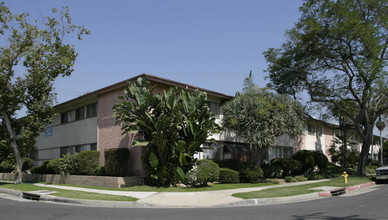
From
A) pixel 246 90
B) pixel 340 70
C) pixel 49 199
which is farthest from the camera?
pixel 340 70

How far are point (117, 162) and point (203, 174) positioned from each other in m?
4.86

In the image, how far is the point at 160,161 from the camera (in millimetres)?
17125

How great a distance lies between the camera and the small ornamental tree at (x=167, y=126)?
53.9 ft

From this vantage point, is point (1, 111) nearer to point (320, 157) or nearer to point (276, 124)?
point (276, 124)

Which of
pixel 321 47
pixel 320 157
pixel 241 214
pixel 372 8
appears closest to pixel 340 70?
pixel 321 47

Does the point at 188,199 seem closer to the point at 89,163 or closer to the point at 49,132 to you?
the point at 89,163

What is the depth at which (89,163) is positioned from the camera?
20.5 metres

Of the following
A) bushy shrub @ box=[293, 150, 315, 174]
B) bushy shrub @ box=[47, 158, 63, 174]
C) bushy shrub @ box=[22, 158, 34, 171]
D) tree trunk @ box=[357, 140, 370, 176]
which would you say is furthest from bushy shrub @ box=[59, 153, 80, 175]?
tree trunk @ box=[357, 140, 370, 176]

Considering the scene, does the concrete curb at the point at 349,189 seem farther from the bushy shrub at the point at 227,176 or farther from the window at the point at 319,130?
the window at the point at 319,130

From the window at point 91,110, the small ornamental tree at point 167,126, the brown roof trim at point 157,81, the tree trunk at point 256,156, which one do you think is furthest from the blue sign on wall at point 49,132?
the tree trunk at point 256,156

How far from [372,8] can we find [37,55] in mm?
23191

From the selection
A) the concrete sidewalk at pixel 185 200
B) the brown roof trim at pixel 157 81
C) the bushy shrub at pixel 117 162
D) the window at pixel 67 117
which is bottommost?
the concrete sidewalk at pixel 185 200

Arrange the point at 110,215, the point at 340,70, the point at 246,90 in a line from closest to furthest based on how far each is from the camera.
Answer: the point at 110,215
the point at 246,90
the point at 340,70

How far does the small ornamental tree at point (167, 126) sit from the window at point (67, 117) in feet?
35.5
